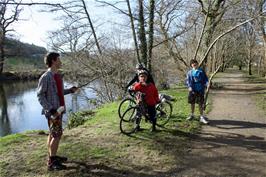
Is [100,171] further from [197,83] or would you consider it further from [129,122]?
[197,83]

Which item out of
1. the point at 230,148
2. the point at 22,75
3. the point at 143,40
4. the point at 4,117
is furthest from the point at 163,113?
the point at 22,75

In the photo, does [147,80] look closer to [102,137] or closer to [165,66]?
[102,137]

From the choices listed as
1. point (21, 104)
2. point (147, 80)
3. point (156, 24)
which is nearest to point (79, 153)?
point (147, 80)

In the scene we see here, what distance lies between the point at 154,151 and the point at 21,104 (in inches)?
912

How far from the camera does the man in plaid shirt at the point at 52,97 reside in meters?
5.77

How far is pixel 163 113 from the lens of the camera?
9797 mm

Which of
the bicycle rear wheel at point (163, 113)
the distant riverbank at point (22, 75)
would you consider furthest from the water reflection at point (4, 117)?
the distant riverbank at point (22, 75)

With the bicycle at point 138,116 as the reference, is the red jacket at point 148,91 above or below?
above

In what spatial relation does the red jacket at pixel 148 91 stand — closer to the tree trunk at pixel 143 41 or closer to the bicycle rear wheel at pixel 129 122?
the bicycle rear wheel at pixel 129 122

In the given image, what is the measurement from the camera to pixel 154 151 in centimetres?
712

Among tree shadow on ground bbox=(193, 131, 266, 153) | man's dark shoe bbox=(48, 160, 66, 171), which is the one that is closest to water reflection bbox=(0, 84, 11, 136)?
tree shadow on ground bbox=(193, 131, 266, 153)

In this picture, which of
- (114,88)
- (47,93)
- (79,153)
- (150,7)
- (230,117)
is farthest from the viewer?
(114,88)

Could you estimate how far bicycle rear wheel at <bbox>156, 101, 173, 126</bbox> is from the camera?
9.67m

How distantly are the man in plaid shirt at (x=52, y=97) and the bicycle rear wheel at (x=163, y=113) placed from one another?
3898 millimetres
